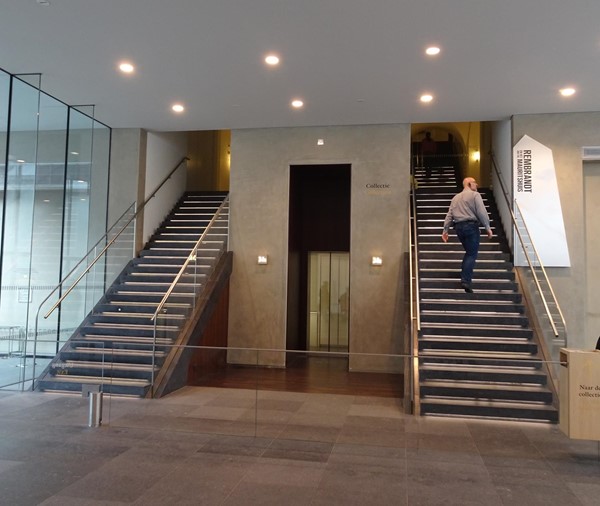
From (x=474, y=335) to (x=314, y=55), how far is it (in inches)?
199

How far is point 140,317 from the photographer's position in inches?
375

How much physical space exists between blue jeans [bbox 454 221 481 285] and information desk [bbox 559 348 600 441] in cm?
360

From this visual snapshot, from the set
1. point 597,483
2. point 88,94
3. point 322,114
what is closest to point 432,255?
point 322,114

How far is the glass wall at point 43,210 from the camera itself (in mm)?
8344

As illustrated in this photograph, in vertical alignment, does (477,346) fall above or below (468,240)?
below

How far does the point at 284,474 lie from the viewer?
4637 millimetres

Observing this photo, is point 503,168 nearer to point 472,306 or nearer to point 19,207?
point 472,306

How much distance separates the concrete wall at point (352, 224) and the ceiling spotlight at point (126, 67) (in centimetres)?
372

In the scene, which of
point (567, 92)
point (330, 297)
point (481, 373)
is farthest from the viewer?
point (330, 297)

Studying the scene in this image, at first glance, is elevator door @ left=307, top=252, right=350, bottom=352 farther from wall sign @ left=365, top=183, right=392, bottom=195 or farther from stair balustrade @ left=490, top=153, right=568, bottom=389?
stair balustrade @ left=490, top=153, right=568, bottom=389

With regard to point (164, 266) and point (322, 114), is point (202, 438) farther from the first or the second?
point (322, 114)

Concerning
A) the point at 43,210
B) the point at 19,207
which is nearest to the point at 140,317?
the point at 43,210

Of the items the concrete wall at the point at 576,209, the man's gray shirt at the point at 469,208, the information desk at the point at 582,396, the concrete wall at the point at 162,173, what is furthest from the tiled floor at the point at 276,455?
the concrete wall at the point at 162,173

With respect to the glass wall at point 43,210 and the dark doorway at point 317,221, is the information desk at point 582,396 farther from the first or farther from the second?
the dark doorway at point 317,221
